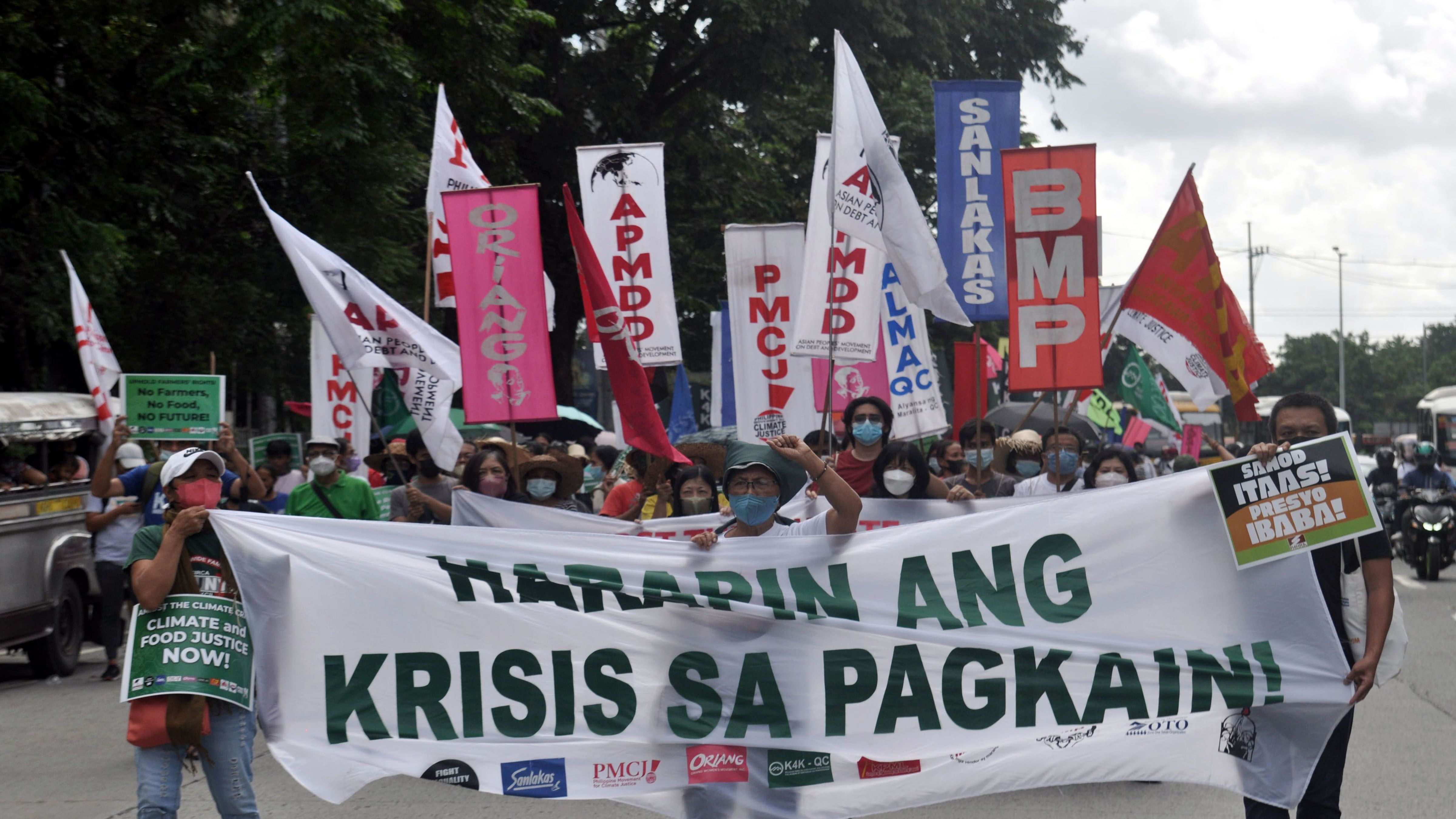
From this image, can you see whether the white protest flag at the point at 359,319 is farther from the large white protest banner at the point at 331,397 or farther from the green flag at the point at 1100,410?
the green flag at the point at 1100,410

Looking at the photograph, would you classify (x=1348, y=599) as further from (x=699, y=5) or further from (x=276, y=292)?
(x=699, y=5)

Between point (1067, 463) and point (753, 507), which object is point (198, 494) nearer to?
point (753, 507)

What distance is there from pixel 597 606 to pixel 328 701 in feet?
3.16

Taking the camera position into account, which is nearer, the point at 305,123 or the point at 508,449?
the point at 508,449

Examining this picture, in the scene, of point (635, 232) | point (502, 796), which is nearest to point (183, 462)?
point (502, 796)

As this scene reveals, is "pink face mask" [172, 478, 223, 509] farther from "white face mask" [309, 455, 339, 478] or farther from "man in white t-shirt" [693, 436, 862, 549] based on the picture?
"white face mask" [309, 455, 339, 478]

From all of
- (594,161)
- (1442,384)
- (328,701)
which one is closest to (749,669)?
(328,701)

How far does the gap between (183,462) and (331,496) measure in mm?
4783

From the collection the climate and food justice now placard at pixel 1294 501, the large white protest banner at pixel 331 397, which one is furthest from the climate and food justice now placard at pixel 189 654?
the large white protest banner at pixel 331 397

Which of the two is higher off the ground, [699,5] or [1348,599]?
[699,5]

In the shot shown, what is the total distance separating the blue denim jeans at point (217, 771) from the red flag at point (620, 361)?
10.6 feet

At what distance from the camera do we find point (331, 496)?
9641 mm

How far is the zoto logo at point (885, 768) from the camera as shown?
17.3ft

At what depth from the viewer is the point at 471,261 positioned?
909cm
